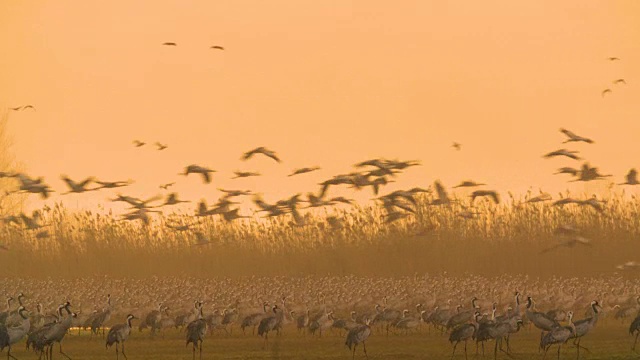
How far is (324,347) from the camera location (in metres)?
35.9

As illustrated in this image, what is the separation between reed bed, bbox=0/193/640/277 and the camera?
59.8 m

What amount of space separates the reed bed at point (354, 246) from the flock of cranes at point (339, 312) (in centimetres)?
233

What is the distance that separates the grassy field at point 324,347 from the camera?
109 ft

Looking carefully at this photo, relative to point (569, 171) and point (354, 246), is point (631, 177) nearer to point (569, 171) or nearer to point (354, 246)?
point (569, 171)

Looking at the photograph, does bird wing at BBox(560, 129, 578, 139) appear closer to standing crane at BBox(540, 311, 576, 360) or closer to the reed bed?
standing crane at BBox(540, 311, 576, 360)

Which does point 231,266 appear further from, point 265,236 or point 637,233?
point 637,233

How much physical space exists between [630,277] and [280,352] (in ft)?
89.5

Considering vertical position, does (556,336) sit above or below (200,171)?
below

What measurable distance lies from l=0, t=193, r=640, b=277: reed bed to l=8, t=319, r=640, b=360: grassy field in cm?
1835

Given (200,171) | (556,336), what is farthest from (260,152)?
(556,336)

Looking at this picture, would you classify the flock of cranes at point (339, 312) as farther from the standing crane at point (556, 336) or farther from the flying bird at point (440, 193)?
the flying bird at point (440, 193)

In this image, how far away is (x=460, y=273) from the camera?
195 ft

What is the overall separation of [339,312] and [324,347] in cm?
1277

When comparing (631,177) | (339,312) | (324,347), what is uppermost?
(631,177)
